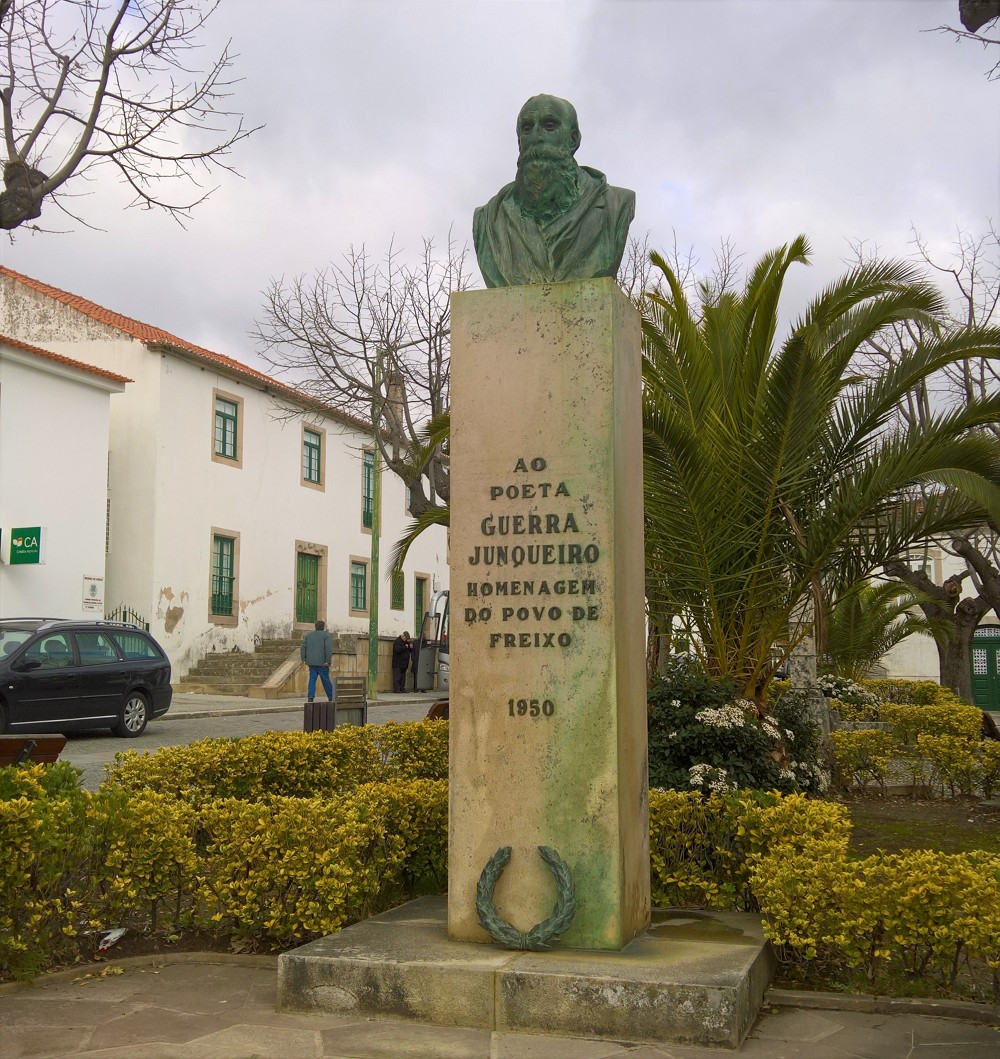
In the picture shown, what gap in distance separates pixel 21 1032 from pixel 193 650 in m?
21.7

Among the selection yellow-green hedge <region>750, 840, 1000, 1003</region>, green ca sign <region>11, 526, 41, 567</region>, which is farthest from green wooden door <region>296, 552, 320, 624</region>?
yellow-green hedge <region>750, 840, 1000, 1003</region>

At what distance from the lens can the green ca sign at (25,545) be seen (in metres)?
20.1

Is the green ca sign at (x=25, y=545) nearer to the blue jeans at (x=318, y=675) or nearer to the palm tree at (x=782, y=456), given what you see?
the blue jeans at (x=318, y=675)

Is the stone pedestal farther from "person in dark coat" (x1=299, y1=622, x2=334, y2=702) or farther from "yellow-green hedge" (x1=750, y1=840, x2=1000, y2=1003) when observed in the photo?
"person in dark coat" (x1=299, y1=622, x2=334, y2=702)

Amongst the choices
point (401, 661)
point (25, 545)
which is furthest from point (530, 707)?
point (401, 661)

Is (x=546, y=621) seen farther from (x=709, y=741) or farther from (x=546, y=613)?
(x=709, y=741)

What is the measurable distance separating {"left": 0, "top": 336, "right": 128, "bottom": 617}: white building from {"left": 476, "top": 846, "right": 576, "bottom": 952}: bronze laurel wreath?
1704 cm

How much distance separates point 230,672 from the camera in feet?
84.2

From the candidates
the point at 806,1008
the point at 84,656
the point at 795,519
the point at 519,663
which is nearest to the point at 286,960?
the point at 519,663

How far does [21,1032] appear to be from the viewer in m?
4.40

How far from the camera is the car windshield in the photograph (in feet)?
48.2

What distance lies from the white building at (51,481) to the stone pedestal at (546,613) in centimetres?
1671

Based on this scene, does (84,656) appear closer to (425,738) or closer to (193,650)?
(425,738)

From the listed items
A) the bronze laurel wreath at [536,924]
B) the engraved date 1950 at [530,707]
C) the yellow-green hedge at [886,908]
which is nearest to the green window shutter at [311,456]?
the engraved date 1950 at [530,707]
